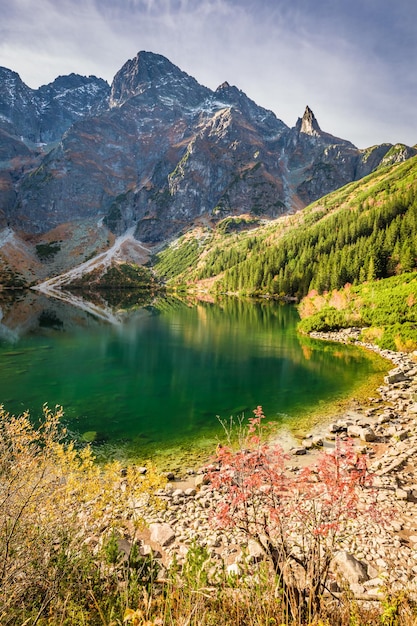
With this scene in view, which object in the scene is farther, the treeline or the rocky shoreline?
the treeline

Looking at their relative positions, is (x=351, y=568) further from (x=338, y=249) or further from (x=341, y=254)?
(x=338, y=249)

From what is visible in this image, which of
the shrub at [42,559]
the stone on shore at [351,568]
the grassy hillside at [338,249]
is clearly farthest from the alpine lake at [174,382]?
the grassy hillside at [338,249]

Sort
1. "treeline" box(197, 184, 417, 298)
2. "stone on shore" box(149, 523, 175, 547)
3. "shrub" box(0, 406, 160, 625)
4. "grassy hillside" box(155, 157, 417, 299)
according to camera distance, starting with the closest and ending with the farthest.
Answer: "shrub" box(0, 406, 160, 625) < "stone on shore" box(149, 523, 175, 547) < "treeline" box(197, 184, 417, 298) < "grassy hillside" box(155, 157, 417, 299)

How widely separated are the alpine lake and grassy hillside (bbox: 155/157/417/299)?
159 feet

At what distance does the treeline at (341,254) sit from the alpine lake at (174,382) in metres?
47.6

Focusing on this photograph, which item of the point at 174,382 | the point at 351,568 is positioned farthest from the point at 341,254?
the point at 351,568

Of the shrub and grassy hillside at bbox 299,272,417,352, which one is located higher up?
grassy hillside at bbox 299,272,417,352

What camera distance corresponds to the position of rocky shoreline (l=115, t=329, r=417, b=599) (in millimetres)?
8117

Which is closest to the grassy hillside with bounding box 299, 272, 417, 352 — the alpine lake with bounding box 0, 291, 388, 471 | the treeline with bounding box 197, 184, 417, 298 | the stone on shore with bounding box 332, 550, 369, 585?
the alpine lake with bounding box 0, 291, 388, 471

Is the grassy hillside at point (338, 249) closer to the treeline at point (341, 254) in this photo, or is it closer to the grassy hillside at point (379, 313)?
the treeline at point (341, 254)

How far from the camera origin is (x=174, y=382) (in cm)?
3191

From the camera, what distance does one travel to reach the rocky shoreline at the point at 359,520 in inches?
320

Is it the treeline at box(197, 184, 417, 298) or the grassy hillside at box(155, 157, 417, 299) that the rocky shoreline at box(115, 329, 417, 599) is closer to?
the treeline at box(197, 184, 417, 298)

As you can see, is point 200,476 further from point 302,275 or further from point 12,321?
point 302,275
